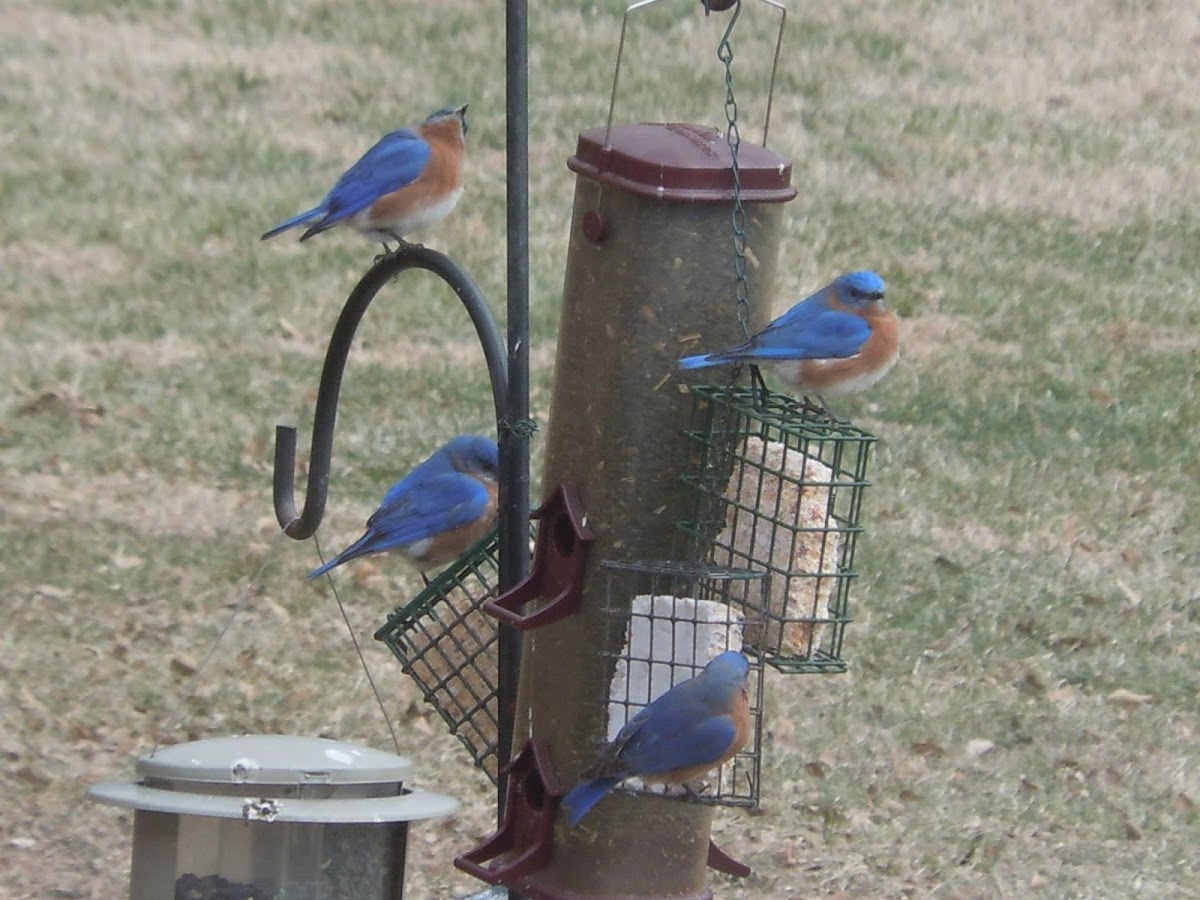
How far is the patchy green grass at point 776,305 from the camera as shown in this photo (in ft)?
18.7

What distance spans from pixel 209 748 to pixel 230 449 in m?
4.19

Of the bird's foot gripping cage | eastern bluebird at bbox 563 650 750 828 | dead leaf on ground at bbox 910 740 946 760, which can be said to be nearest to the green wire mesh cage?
the bird's foot gripping cage

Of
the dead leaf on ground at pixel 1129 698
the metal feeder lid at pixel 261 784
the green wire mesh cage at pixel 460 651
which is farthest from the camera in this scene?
the dead leaf on ground at pixel 1129 698

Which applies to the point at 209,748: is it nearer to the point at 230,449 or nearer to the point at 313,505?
the point at 313,505

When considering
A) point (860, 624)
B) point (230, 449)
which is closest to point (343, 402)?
point (230, 449)

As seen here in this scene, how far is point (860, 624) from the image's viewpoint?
6.50 metres

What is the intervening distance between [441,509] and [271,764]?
65.8 inches

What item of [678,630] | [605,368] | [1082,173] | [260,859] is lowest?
[260,859]

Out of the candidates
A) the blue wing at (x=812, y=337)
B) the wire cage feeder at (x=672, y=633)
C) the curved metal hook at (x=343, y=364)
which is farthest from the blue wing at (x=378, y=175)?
the wire cage feeder at (x=672, y=633)

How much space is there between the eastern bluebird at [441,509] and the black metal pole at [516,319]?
1135mm

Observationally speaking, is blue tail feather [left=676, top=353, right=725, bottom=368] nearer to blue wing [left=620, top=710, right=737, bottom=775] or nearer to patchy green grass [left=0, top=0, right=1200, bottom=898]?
blue wing [left=620, top=710, right=737, bottom=775]

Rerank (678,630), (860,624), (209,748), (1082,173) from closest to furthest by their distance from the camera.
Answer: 1. (209,748)
2. (678,630)
3. (860,624)
4. (1082,173)

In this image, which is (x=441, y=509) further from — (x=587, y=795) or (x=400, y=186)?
(x=587, y=795)

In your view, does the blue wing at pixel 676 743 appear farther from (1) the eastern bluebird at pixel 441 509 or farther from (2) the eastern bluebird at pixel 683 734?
(1) the eastern bluebird at pixel 441 509
